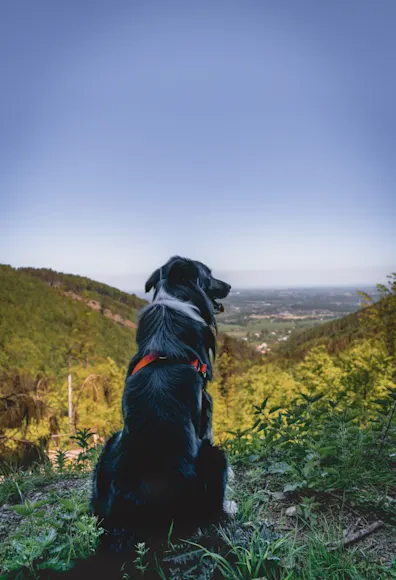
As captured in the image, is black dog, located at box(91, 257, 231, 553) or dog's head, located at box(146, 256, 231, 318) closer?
black dog, located at box(91, 257, 231, 553)

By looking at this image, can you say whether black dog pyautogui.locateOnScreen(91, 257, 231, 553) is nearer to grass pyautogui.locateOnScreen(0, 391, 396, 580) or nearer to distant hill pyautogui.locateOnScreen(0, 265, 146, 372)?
grass pyautogui.locateOnScreen(0, 391, 396, 580)

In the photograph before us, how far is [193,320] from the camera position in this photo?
2623 mm

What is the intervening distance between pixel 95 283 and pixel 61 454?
8949cm

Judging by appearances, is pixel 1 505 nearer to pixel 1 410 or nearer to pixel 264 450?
pixel 264 450

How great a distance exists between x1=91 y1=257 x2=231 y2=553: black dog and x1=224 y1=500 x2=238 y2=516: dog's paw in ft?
0.23

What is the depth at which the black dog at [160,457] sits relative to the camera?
185cm

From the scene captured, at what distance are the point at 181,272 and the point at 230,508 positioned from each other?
1.81 meters

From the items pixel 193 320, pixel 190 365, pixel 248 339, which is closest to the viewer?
pixel 190 365

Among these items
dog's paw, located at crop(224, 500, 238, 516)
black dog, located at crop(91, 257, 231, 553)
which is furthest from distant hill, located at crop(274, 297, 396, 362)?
black dog, located at crop(91, 257, 231, 553)

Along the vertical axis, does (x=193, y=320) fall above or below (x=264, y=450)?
above

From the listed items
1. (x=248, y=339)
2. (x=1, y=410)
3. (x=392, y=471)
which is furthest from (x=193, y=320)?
(x=248, y=339)

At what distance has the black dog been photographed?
185 centimetres

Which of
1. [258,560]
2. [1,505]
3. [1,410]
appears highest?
[258,560]

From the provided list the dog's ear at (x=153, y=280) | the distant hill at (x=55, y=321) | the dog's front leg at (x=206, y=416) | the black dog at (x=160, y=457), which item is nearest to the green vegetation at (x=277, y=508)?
the black dog at (x=160, y=457)
